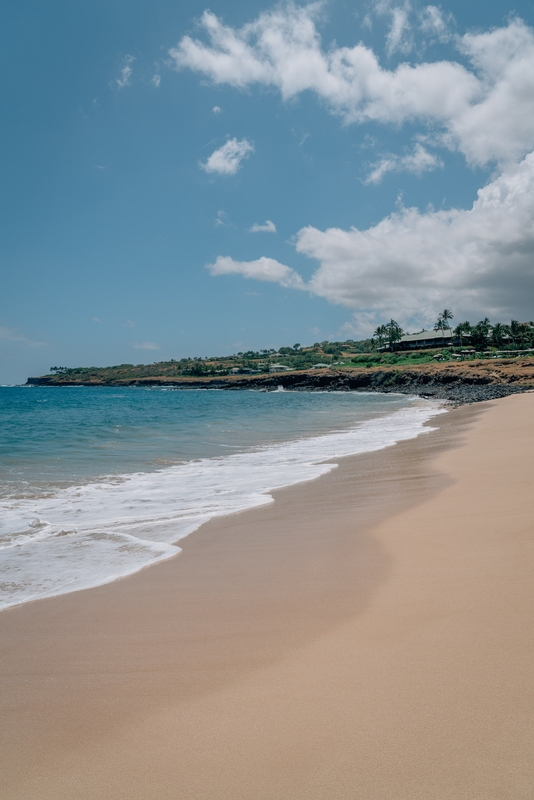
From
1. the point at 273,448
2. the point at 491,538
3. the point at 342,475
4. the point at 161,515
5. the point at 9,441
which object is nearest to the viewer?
the point at 491,538

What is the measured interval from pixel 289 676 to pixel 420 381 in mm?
65161

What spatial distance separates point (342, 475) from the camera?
9.77 m

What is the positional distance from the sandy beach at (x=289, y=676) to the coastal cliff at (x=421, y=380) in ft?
112

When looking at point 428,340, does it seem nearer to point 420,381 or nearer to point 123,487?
point 420,381

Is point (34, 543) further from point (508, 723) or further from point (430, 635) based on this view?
point (508, 723)

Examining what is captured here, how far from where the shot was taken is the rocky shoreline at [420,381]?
145 ft

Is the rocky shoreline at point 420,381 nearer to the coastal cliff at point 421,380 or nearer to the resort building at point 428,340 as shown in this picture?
the coastal cliff at point 421,380

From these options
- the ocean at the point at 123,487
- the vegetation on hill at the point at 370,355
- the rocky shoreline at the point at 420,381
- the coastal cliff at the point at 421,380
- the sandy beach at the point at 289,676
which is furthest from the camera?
the vegetation on hill at the point at 370,355

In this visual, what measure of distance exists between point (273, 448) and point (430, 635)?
1230 centimetres

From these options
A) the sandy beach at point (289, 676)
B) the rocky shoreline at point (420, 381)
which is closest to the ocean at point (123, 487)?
the sandy beach at point (289, 676)

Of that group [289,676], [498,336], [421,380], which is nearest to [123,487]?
[289,676]

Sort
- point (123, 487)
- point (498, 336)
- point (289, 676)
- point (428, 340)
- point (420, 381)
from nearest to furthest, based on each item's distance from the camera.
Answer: point (289, 676) < point (123, 487) < point (420, 381) < point (498, 336) < point (428, 340)

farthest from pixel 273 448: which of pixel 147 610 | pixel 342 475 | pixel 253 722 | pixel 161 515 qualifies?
pixel 253 722

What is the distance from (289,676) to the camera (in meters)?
2.79
